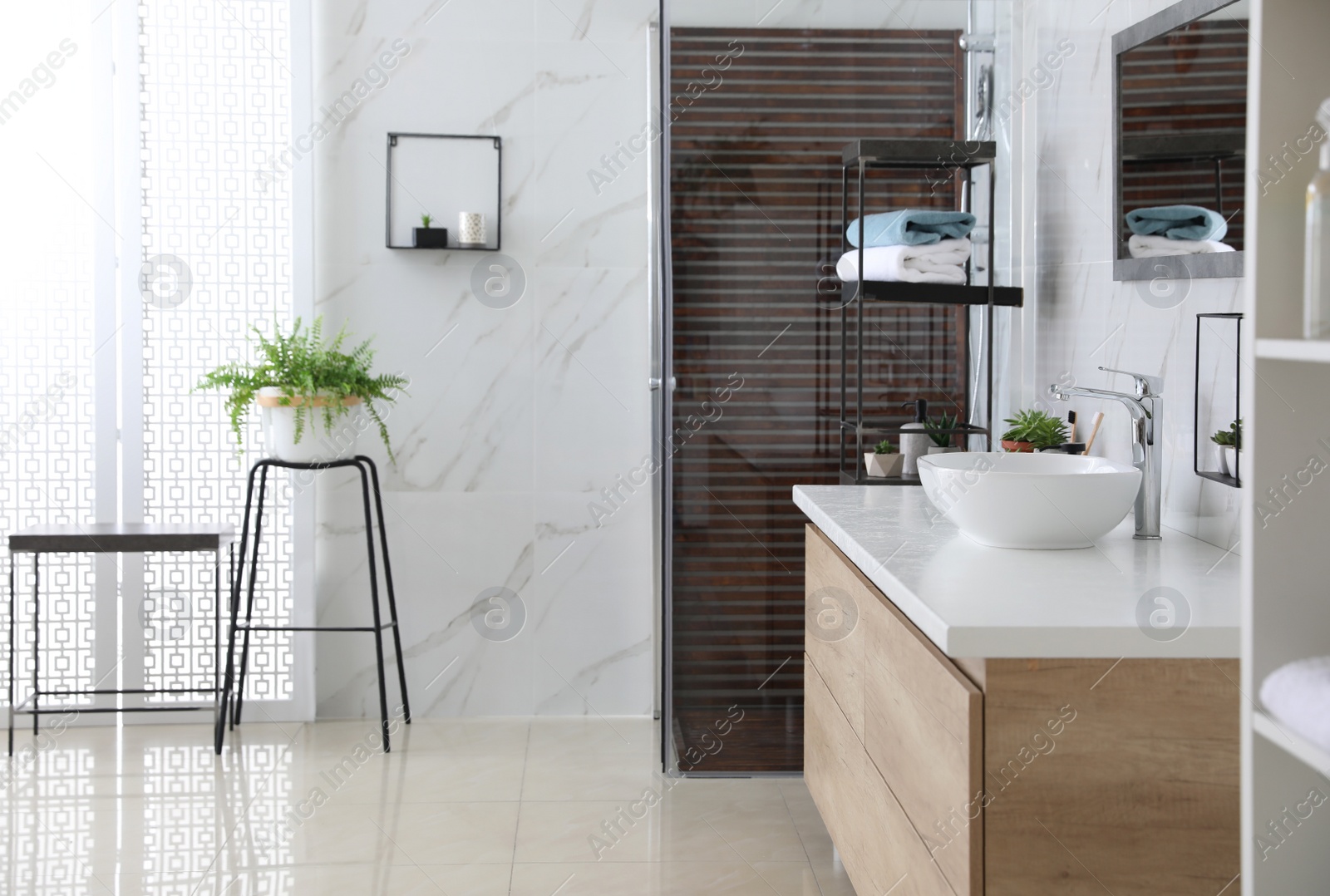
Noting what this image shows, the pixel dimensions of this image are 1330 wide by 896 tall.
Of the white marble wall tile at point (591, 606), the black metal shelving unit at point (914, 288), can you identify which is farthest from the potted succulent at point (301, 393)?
the black metal shelving unit at point (914, 288)

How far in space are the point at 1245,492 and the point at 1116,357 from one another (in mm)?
1261

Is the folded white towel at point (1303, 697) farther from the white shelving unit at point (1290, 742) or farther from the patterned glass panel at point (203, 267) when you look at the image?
the patterned glass panel at point (203, 267)

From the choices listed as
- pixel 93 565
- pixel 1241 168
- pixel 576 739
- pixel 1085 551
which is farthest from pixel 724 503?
pixel 93 565

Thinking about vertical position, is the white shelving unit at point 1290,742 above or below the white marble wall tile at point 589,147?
below

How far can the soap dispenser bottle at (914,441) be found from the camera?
2660 millimetres

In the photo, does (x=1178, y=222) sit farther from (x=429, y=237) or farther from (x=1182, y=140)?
(x=429, y=237)

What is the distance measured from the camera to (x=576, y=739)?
3246 mm

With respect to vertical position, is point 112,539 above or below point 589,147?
below

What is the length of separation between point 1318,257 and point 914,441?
1703 mm

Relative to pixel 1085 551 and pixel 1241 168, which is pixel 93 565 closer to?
pixel 1085 551

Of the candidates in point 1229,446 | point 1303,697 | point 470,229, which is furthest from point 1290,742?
point 470,229

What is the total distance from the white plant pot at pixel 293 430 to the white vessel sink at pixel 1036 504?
74.1 inches

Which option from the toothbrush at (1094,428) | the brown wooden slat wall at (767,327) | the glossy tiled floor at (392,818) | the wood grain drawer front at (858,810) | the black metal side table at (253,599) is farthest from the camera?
the black metal side table at (253,599)

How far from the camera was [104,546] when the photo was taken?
298 cm
